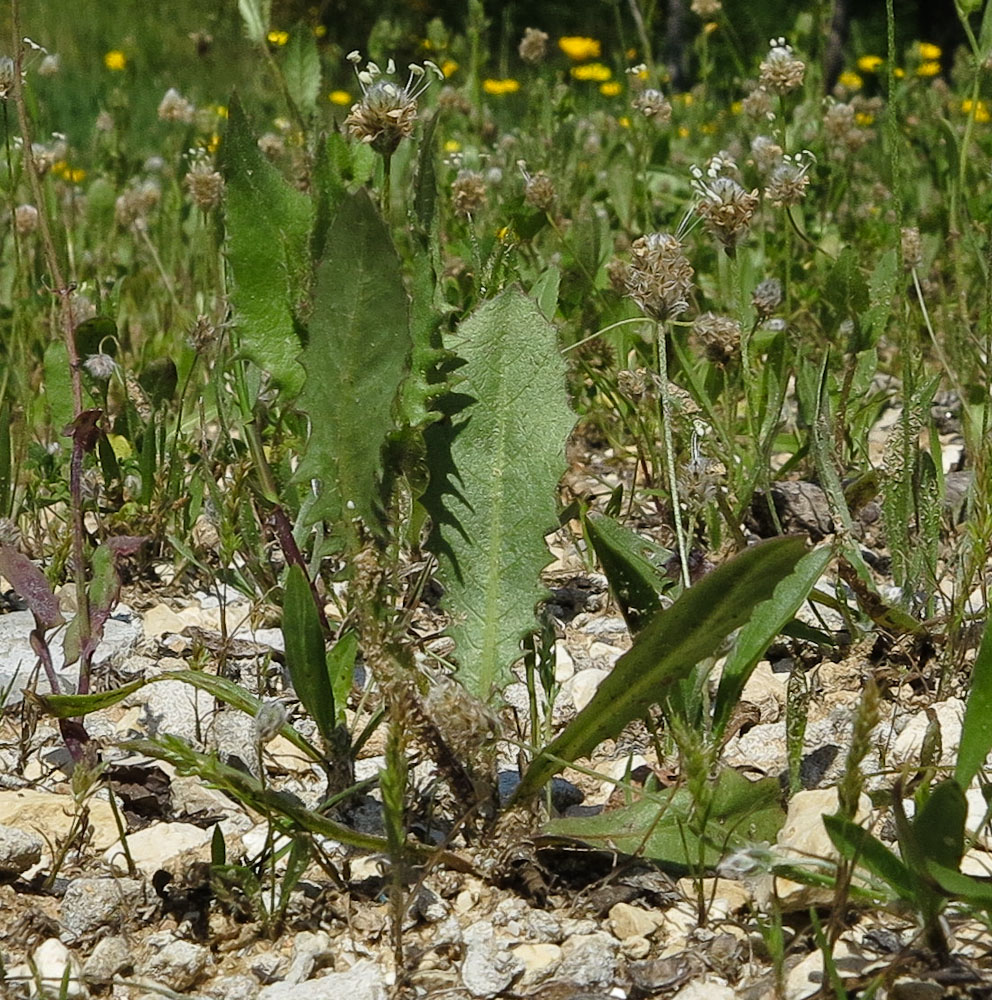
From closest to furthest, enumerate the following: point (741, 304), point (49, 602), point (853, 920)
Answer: point (853, 920) → point (49, 602) → point (741, 304)

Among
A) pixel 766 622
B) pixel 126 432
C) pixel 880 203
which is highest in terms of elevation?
pixel 880 203

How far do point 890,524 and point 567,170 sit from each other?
6.59 ft

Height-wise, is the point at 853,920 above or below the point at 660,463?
below

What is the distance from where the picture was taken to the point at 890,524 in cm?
196

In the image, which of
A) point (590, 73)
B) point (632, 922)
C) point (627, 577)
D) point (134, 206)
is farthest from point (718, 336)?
point (590, 73)

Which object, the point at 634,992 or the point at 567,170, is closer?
the point at 634,992

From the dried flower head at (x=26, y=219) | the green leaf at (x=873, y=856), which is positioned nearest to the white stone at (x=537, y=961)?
the green leaf at (x=873, y=856)

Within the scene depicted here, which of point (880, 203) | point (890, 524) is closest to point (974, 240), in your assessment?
point (890, 524)

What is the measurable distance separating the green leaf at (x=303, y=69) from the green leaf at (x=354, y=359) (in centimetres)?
124

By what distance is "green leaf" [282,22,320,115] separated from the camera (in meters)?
2.65

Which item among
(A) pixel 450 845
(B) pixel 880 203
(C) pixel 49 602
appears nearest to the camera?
(A) pixel 450 845

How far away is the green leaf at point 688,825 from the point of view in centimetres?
143

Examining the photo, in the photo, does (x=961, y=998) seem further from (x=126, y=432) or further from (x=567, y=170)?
(x=567, y=170)

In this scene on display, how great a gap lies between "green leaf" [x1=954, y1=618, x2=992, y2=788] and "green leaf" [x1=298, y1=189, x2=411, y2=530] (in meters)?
0.70
